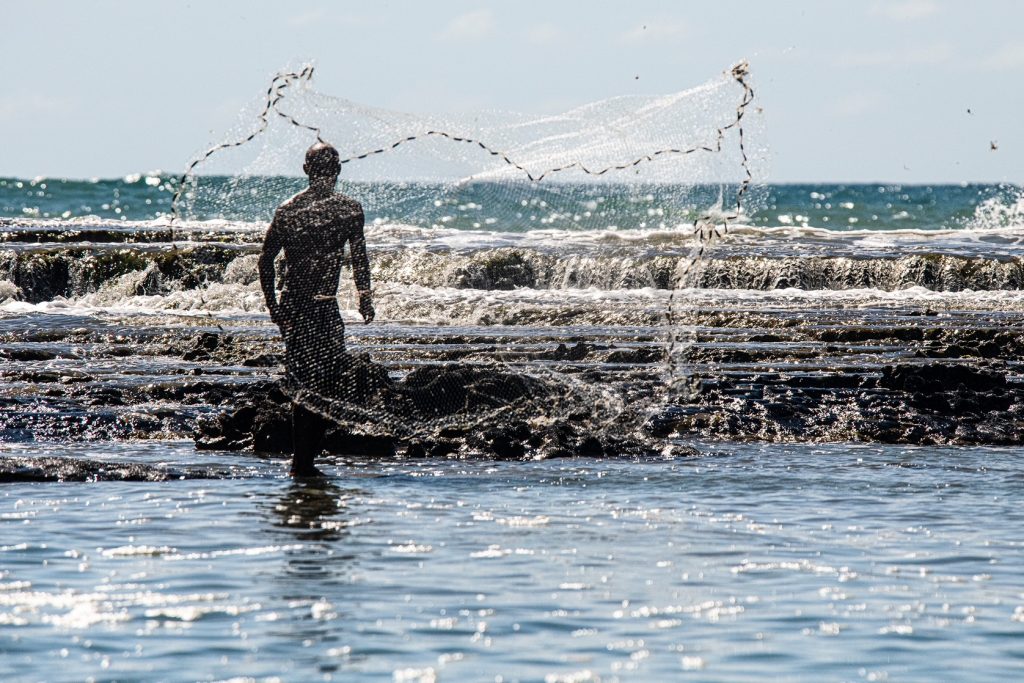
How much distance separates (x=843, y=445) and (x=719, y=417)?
133 cm

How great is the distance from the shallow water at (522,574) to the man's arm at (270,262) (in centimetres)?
130

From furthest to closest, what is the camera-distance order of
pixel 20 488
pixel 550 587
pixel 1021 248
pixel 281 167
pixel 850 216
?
pixel 850 216
pixel 1021 248
pixel 281 167
pixel 20 488
pixel 550 587

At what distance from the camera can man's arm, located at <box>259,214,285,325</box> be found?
1072 centimetres

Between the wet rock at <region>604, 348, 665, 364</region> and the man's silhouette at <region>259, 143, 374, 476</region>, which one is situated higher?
the man's silhouette at <region>259, 143, 374, 476</region>

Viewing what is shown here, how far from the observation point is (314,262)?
10930 mm

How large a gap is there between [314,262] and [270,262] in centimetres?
32

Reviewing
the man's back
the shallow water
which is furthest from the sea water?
the man's back

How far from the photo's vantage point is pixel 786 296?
2920 cm

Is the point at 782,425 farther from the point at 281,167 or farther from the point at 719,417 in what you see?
the point at 281,167

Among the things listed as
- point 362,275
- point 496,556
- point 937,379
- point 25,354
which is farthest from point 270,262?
point 25,354

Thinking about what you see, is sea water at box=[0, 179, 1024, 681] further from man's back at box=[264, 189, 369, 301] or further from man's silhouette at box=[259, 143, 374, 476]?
man's back at box=[264, 189, 369, 301]

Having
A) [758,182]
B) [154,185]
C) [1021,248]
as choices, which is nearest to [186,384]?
[758,182]

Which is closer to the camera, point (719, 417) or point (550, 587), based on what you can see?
point (550, 587)

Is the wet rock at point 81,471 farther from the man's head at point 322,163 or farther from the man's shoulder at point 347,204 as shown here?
the man's head at point 322,163
